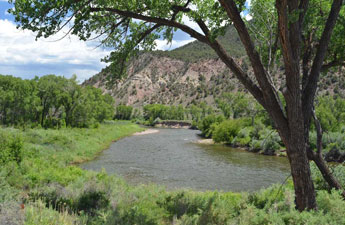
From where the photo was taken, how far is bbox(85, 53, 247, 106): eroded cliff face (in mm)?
131887

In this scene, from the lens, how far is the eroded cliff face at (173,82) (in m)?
132

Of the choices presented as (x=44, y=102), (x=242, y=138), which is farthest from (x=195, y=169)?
(x=44, y=102)

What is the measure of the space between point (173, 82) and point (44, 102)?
105 m

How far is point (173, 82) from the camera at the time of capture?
488 ft

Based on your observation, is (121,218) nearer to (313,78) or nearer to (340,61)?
(313,78)

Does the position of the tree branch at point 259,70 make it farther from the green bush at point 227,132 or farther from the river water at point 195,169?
the green bush at point 227,132

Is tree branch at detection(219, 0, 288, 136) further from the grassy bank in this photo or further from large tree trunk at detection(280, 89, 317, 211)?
the grassy bank

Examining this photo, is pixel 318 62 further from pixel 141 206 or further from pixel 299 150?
pixel 141 206

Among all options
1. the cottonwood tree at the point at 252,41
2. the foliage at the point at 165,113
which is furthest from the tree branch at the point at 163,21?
the foliage at the point at 165,113

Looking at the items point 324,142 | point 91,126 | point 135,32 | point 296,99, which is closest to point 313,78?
point 296,99

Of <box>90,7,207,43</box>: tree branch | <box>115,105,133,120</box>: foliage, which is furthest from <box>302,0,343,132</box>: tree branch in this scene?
<box>115,105,133,120</box>: foliage

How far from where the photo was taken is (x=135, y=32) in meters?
8.12

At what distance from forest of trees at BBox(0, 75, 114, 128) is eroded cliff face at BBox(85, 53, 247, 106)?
79.9 metres

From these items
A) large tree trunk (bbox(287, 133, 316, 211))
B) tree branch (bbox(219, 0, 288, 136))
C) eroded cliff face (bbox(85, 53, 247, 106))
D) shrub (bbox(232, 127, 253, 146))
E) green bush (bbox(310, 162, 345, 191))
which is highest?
eroded cliff face (bbox(85, 53, 247, 106))
